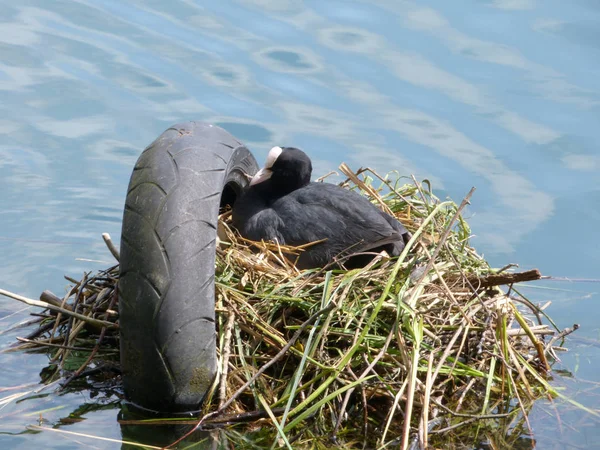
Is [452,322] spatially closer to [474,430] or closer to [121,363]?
[474,430]

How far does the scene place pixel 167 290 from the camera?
11.5 ft

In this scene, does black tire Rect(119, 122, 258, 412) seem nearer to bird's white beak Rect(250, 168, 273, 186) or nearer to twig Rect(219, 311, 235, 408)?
twig Rect(219, 311, 235, 408)

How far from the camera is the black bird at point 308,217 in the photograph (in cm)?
450

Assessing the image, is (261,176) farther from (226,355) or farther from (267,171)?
(226,355)

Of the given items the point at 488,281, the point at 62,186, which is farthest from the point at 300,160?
the point at 62,186

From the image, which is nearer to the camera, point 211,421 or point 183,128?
point 211,421

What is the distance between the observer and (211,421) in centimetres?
353

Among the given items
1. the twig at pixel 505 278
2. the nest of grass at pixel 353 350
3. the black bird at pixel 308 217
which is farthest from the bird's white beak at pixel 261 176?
the twig at pixel 505 278

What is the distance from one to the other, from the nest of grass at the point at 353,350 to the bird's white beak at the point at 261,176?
568mm

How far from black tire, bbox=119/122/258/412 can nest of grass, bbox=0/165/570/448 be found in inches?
7.5

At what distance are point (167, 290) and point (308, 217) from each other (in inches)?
52.5

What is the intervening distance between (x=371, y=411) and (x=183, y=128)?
1595 millimetres

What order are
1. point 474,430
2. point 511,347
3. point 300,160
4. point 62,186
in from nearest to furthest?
point 474,430
point 511,347
point 300,160
point 62,186

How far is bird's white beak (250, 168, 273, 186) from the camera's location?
489 centimetres
